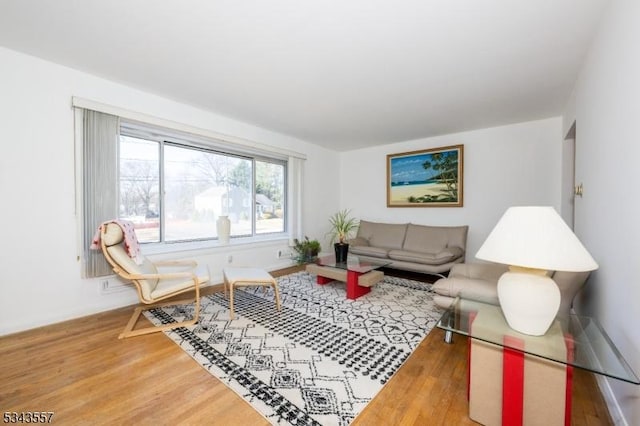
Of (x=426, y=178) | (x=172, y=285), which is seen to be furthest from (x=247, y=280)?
(x=426, y=178)

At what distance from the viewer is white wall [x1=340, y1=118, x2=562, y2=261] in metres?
3.83

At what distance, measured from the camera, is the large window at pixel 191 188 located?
10.9 ft

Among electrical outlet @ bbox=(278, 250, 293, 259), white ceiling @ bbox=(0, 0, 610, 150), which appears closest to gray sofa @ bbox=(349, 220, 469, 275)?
electrical outlet @ bbox=(278, 250, 293, 259)

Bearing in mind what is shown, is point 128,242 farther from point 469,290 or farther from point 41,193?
point 469,290

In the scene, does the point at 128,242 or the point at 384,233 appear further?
the point at 384,233

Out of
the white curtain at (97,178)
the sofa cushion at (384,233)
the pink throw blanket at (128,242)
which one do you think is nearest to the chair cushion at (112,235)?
the pink throw blanket at (128,242)

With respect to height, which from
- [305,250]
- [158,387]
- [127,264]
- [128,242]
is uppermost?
[128,242]

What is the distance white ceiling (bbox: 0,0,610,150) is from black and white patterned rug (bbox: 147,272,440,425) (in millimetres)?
2409

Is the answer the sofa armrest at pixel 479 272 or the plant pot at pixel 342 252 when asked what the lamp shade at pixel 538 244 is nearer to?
the sofa armrest at pixel 479 272

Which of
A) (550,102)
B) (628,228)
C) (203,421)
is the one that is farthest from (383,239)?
(203,421)

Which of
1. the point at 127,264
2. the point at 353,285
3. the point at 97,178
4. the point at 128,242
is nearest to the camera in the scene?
the point at 127,264

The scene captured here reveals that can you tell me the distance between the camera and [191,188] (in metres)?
3.87

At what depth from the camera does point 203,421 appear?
4.46 ft

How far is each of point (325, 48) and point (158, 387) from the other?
2.70 m
